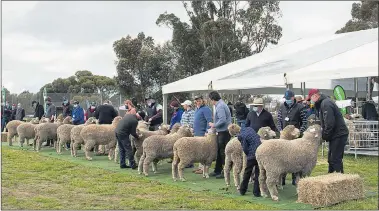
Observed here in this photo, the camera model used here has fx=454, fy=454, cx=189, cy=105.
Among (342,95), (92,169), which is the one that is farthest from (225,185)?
(342,95)

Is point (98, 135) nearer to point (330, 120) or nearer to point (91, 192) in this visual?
point (91, 192)

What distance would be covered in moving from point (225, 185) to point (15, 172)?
4.88 m

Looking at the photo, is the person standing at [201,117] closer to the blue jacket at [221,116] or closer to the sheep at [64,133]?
the blue jacket at [221,116]

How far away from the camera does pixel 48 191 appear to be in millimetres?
8078

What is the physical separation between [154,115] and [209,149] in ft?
13.7

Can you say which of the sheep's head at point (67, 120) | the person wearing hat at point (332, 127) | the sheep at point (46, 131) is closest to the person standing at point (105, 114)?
the sheep's head at point (67, 120)

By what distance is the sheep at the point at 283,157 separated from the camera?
7.07m

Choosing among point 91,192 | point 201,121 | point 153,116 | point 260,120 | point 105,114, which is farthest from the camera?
point 105,114

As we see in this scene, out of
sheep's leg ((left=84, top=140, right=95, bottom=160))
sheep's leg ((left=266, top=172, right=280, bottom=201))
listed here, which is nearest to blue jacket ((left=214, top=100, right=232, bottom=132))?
sheep's leg ((left=266, top=172, right=280, bottom=201))

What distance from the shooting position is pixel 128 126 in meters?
10.6

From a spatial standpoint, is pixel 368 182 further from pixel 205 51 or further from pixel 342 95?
pixel 205 51

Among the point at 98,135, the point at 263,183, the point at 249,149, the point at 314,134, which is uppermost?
the point at 314,134

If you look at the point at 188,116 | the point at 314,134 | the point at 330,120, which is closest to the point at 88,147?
the point at 188,116

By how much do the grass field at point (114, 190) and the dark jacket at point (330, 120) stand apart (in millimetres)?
1163
